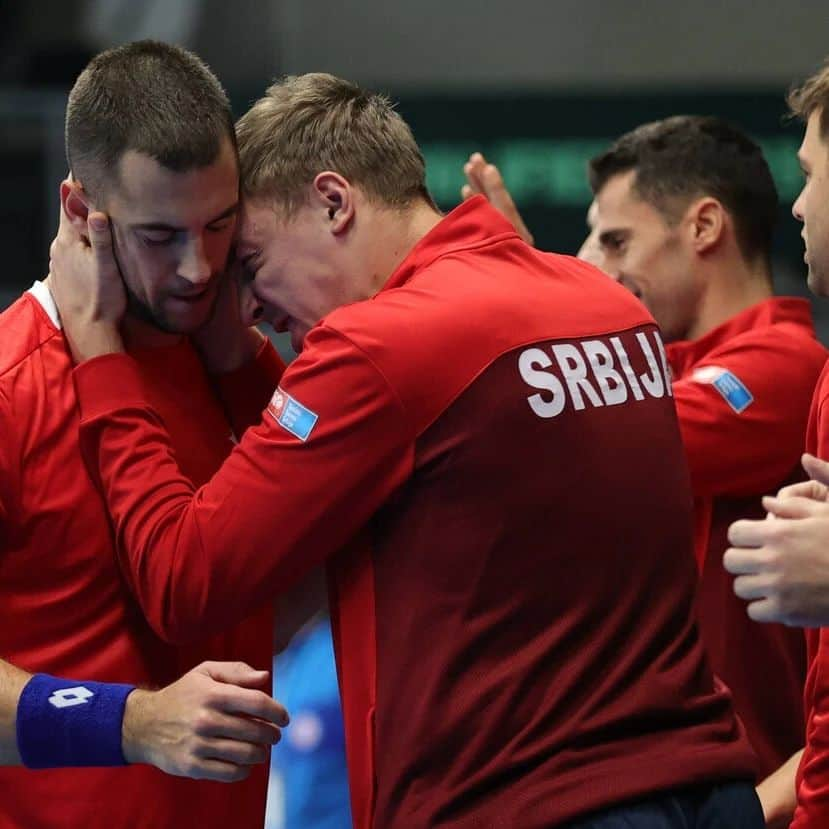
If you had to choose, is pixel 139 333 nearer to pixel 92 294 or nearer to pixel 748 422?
pixel 92 294

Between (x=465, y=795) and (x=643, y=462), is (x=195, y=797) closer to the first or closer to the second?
(x=465, y=795)

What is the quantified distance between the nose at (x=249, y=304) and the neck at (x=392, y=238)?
0.68 ft

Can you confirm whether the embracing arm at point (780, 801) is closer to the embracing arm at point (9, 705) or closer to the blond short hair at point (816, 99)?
the blond short hair at point (816, 99)

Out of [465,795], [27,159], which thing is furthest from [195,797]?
[27,159]

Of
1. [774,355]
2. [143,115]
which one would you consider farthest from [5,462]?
[774,355]

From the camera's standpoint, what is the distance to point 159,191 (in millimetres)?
2455

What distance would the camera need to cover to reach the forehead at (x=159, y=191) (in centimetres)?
246

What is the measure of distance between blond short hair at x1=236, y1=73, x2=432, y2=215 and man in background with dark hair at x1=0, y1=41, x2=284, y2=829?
57 millimetres

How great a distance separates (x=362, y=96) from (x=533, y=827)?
3.91 ft

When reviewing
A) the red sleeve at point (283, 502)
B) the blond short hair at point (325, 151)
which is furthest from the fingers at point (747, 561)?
the blond short hair at point (325, 151)

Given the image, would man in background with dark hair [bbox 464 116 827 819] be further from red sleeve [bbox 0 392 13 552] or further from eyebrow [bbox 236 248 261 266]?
red sleeve [bbox 0 392 13 552]

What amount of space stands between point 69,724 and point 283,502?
0.46 m

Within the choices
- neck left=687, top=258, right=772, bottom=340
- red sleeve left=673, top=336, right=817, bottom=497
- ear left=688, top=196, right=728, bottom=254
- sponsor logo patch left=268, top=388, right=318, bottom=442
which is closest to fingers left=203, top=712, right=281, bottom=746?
sponsor logo patch left=268, top=388, right=318, bottom=442

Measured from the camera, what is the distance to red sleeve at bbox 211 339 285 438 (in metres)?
2.79
